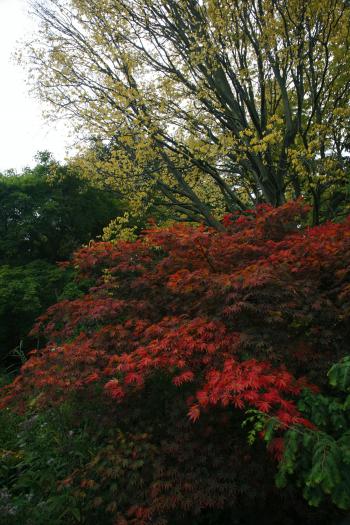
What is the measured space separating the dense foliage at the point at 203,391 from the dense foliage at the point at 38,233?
603 centimetres

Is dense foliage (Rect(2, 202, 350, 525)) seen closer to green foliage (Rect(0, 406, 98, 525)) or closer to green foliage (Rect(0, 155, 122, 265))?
green foliage (Rect(0, 406, 98, 525))

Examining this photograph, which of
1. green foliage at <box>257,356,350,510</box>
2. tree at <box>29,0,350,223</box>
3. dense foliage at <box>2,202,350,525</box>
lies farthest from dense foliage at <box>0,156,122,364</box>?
green foliage at <box>257,356,350,510</box>

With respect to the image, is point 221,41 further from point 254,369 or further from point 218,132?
point 254,369

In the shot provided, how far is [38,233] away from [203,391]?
414 inches

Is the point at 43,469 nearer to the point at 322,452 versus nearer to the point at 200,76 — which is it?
the point at 322,452

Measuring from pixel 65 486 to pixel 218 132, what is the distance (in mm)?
6040

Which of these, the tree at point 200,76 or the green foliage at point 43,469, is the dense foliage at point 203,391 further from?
the tree at point 200,76

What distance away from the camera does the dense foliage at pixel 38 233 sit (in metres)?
10.2

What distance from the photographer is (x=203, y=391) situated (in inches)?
114

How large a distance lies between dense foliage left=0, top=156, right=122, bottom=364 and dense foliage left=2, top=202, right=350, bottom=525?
19.8 ft

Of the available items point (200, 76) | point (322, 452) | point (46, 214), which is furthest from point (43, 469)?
point (46, 214)

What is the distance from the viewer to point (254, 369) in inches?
111

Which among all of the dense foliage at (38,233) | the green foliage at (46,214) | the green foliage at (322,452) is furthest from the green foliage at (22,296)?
the green foliage at (322,452)

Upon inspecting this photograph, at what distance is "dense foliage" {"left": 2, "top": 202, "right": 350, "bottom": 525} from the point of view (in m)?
2.87
